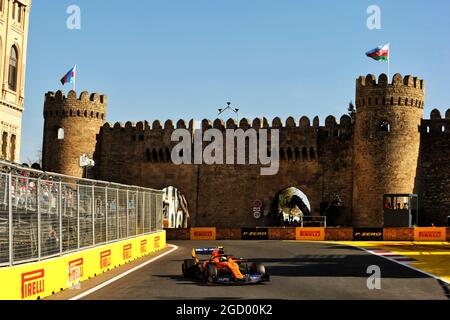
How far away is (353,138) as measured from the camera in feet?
173

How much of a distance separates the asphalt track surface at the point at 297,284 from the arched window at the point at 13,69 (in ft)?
83.7

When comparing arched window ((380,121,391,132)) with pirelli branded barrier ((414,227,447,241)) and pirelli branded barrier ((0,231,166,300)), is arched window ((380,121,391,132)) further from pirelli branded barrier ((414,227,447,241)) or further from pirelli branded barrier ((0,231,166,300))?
pirelli branded barrier ((0,231,166,300))

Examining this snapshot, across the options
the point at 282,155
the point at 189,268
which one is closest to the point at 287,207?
the point at 282,155

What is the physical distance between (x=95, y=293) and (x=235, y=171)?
39.5m

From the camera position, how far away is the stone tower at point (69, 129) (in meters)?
56.6

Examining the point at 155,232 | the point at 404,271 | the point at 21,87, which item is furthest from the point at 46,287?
the point at 21,87

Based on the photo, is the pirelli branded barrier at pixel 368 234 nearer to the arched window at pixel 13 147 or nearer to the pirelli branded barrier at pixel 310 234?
the pirelli branded barrier at pixel 310 234

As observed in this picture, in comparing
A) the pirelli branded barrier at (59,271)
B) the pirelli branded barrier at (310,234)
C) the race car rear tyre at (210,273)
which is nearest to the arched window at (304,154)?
the pirelli branded barrier at (310,234)

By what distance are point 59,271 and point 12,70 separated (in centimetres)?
3385

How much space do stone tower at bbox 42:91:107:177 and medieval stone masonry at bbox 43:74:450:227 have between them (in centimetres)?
8

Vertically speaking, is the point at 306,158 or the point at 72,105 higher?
the point at 72,105

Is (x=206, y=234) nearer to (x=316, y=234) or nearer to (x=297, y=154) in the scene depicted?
(x=316, y=234)

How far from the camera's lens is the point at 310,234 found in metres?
43.6

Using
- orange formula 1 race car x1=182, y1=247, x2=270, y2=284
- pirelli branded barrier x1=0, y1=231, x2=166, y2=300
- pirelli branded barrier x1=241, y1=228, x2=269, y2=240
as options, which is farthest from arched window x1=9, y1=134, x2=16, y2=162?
orange formula 1 race car x1=182, y1=247, x2=270, y2=284
